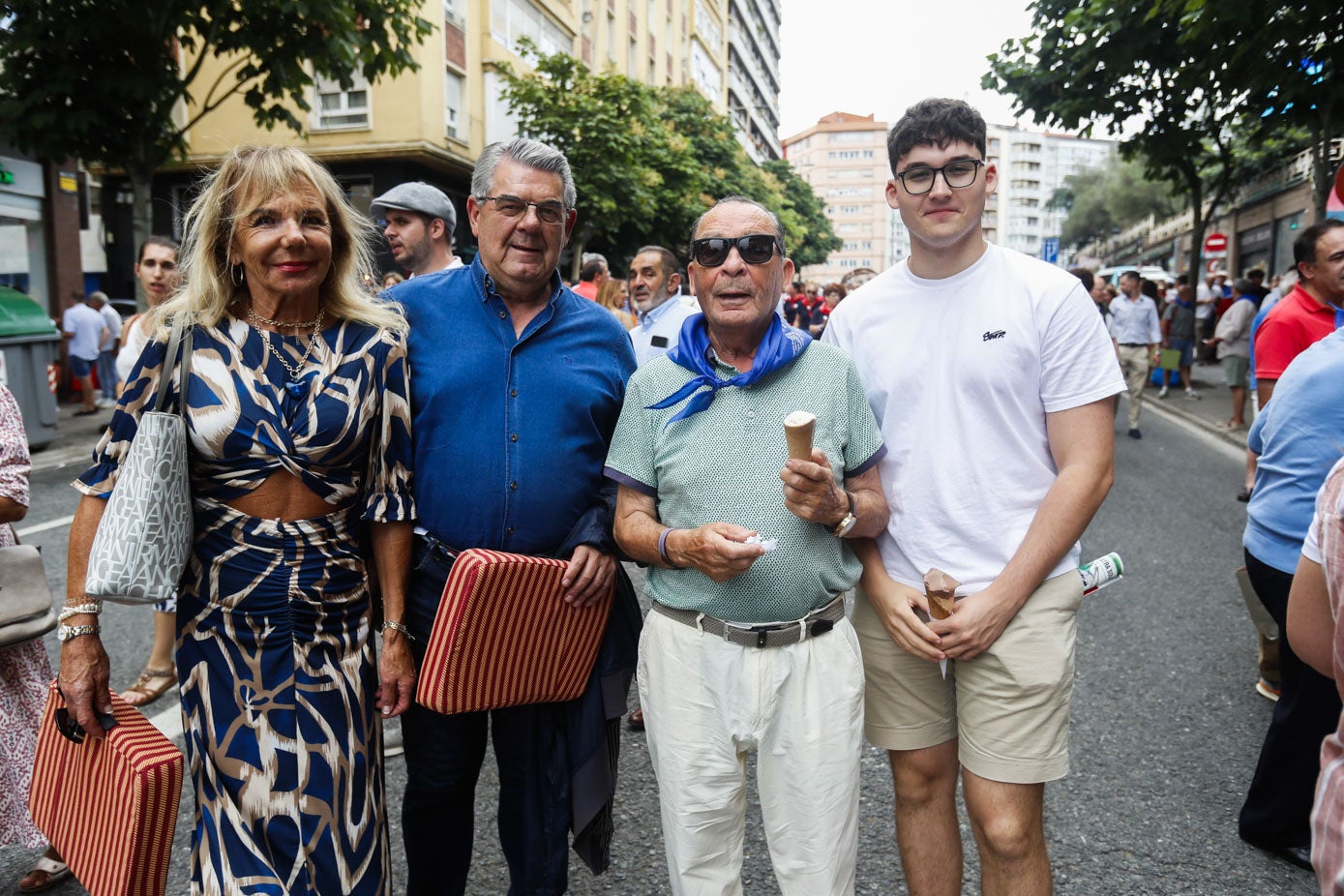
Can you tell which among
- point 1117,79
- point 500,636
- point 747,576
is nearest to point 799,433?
point 747,576

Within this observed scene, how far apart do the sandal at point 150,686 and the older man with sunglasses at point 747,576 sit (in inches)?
117

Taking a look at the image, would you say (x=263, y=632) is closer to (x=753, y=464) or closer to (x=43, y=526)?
(x=753, y=464)

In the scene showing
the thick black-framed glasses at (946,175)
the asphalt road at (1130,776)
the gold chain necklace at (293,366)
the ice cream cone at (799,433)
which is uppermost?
the thick black-framed glasses at (946,175)

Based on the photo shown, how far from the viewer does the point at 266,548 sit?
2197mm

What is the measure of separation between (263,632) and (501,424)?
74 centimetres

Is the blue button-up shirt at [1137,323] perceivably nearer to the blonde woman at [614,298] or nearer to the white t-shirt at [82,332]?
the blonde woman at [614,298]

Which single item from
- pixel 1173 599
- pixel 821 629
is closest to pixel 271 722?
pixel 821 629

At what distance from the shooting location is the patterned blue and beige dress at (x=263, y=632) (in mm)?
2156

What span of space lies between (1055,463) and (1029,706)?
572 millimetres

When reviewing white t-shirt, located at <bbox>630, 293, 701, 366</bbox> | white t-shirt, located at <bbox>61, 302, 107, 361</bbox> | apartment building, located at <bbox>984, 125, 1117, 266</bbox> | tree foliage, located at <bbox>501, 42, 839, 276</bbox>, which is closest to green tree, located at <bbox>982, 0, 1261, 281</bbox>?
tree foliage, located at <bbox>501, 42, 839, 276</bbox>

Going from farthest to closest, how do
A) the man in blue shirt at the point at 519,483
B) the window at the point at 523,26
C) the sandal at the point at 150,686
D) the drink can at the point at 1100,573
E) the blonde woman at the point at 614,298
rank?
the window at the point at 523,26
the blonde woman at the point at 614,298
the sandal at the point at 150,686
the man in blue shirt at the point at 519,483
the drink can at the point at 1100,573

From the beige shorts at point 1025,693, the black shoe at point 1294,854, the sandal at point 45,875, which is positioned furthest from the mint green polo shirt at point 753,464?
the sandal at point 45,875

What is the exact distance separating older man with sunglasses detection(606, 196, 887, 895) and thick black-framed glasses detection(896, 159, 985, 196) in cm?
34

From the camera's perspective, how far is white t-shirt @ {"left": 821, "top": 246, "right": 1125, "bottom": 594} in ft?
7.52
